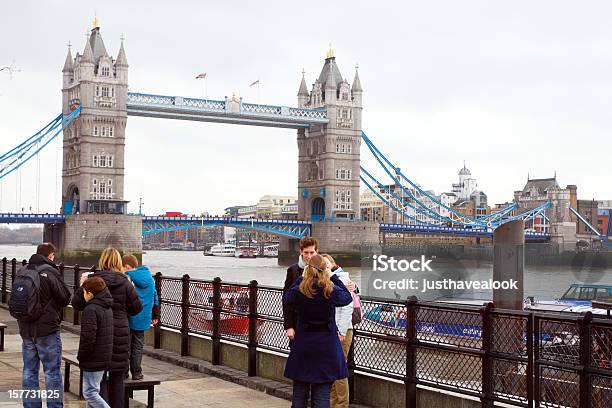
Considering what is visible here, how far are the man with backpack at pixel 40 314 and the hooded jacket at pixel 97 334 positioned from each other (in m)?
0.81

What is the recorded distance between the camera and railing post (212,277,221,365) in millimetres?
10797

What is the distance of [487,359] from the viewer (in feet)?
23.6

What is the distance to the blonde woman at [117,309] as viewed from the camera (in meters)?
7.09

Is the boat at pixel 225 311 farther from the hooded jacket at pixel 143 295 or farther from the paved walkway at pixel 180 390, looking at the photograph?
the hooded jacket at pixel 143 295

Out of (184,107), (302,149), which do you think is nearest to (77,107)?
(184,107)

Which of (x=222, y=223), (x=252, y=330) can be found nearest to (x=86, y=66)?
(x=222, y=223)

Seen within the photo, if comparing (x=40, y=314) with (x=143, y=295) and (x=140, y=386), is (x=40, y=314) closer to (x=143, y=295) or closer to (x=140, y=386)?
(x=140, y=386)

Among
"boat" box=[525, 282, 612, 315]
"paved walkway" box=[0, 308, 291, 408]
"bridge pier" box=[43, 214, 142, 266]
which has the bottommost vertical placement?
"paved walkway" box=[0, 308, 291, 408]

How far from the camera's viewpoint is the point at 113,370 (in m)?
7.15

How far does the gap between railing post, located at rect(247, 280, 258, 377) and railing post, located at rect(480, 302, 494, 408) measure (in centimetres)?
336

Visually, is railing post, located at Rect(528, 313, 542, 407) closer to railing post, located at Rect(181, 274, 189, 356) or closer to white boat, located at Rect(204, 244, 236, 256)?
railing post, located at Rect(181, 274, 189, 356)

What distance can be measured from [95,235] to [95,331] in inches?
2739

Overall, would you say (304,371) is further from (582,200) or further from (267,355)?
(582,200)

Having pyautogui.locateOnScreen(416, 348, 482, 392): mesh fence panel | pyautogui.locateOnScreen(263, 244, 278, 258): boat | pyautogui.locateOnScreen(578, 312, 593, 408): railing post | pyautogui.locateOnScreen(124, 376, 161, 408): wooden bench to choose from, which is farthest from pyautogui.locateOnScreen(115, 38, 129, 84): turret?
pyautogui.locateOnScreen(578, 312, 593, 408): railing post
